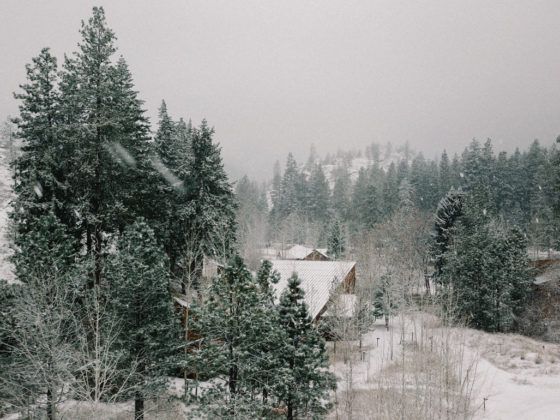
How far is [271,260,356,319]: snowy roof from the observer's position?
29125 mm

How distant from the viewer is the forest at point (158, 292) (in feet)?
51.0

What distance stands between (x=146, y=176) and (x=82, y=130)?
525 centimetres

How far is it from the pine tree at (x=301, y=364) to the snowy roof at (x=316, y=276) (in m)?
11.3

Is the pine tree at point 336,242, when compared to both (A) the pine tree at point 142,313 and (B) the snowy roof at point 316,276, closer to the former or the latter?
(B) the snowy roof at point 316,276

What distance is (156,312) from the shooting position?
17.6 metres

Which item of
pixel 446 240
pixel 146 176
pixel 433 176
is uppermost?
pixel 433 176

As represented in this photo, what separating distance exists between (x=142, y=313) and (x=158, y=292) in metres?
1.17

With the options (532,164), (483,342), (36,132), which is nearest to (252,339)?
(36,132)

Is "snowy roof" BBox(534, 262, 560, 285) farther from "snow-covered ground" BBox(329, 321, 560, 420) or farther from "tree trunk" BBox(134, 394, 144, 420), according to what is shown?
"tree trunk" BBox(134, 394, 144, 420)

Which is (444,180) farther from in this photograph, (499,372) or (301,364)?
(301,364)

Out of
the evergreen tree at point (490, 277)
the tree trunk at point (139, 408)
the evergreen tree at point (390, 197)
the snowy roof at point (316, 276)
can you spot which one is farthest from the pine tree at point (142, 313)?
the evergreen tree at point (390, 197)

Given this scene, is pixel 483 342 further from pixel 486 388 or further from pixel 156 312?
pixel 156 312

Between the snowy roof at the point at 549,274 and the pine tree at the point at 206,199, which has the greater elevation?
the pine tree at the point at 206,199

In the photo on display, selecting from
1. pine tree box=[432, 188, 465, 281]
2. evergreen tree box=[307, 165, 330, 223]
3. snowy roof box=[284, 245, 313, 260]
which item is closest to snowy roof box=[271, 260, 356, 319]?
pine tree box=[432, 188, 465, 281]
